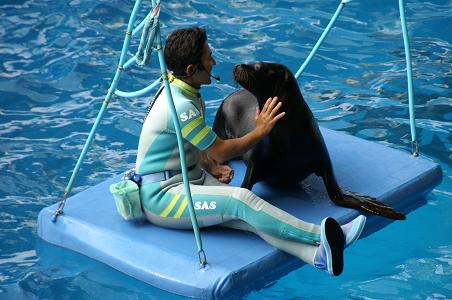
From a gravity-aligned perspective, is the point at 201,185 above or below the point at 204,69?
below

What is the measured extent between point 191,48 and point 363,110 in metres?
2.73

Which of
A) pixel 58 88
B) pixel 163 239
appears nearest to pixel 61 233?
pixel 163 239

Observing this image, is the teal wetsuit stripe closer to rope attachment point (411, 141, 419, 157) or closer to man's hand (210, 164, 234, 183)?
man's hand (210, 164, 234, 183)

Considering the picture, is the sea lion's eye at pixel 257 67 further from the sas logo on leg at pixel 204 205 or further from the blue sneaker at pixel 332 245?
the blue sneaker at pixel 332 245

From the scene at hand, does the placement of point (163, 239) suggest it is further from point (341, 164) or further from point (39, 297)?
point (341, 164)

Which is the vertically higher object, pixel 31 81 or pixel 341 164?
pixel 341 164

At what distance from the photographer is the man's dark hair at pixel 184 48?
175 inches

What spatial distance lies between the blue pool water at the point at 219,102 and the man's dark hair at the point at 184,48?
1.09 m

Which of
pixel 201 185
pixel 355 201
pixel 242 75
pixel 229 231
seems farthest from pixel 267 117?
pixel 355 201

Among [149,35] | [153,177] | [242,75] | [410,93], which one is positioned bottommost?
[153,177]

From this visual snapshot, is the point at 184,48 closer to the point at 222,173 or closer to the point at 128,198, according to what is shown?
the point at 222,173

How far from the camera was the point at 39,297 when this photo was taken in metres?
4.74

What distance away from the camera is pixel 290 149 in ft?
15.7

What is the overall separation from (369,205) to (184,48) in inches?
49.8
